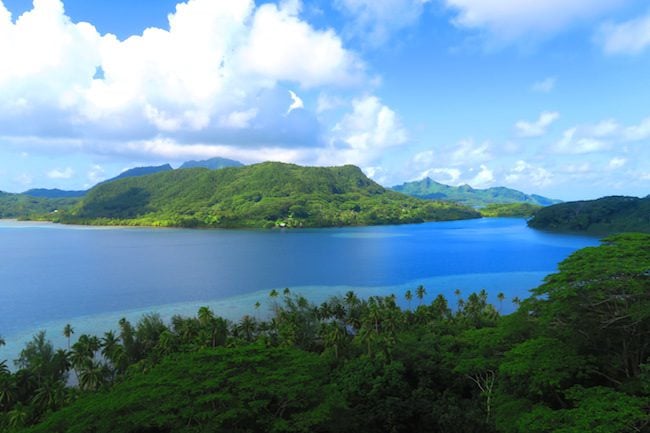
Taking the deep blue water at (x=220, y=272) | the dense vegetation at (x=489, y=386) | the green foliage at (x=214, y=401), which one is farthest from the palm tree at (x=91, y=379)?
the deep blue water at (x=220, y=272)

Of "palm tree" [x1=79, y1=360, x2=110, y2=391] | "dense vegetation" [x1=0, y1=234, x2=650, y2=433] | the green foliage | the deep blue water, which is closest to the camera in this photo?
"dense vegetation" [x1=0, y1=234, x2=650, y2=433]

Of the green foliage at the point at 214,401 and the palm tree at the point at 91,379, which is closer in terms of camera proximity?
the green foliage at the point at 214,401

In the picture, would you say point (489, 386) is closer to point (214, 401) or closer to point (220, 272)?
point (214, 401)

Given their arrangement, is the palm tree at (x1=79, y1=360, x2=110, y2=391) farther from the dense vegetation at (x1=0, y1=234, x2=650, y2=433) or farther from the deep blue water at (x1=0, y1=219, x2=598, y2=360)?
the deep blue water at (x1=0, y1=219, x2=598, y2=360)

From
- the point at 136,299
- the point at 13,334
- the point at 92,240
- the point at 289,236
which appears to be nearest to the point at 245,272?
the point at 136,299

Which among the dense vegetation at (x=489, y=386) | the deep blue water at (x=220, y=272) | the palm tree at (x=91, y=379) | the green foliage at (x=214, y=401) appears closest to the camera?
the dense vegetation at (x=489, y=386)

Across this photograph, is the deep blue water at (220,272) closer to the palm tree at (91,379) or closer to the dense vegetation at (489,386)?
the palm tree at (91,379)

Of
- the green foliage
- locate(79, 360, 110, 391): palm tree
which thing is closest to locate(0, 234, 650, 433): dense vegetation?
the green foliage

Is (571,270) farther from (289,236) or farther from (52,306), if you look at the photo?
(289,236)
